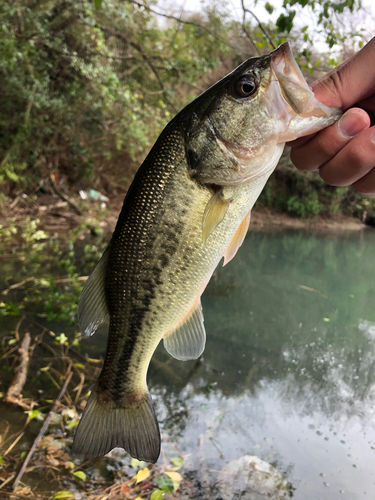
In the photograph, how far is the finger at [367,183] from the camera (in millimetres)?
1548

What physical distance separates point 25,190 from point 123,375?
11.1 metres

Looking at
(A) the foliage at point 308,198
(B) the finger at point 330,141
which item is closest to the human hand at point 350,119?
(B) the finger at point 330,141

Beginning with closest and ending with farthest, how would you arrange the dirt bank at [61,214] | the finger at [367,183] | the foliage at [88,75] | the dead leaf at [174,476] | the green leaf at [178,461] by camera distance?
the finger at [367,183] → the dead leaf at [174,476] → the green leaf at [178,461] → the foliage at [88,75] → the dirt bank at [61,214]

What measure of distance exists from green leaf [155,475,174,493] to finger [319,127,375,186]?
2.69 meters

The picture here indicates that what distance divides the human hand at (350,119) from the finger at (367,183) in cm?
7

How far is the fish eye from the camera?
1186 mm

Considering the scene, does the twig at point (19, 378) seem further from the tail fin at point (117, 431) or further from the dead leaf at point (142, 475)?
the tail fin at point (117, 431)

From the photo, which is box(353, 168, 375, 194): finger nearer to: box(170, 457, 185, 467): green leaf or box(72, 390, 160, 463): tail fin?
box(72, 390, 160, 463): tail fin

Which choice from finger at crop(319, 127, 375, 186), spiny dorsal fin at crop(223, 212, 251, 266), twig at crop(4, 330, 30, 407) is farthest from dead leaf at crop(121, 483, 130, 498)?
finger at crop(319, 127, 375, 186)

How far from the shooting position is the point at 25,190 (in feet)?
35.9

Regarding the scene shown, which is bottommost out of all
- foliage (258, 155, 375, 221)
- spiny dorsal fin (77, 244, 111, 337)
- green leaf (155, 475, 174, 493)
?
green leaf (155, 475, 174, 493)

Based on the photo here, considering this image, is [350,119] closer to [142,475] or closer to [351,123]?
[351,123]

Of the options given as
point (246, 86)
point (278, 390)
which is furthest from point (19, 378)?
point (246, 86)

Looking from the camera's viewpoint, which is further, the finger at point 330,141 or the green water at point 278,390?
the green water at point 278,390
